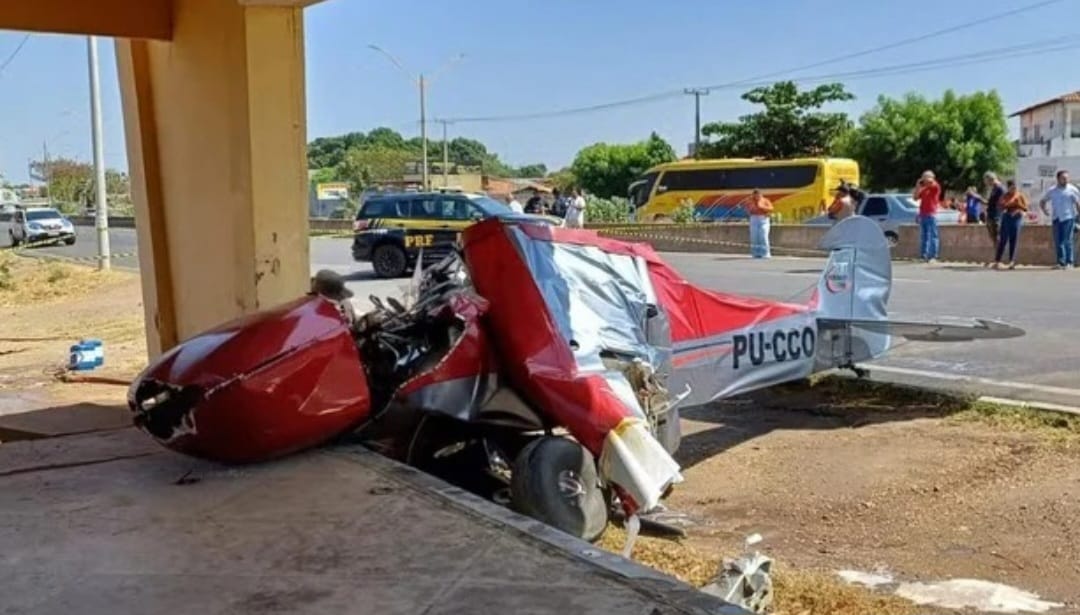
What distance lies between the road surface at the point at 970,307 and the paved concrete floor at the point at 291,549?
2.38 m

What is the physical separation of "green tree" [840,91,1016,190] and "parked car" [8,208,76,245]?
40.1m

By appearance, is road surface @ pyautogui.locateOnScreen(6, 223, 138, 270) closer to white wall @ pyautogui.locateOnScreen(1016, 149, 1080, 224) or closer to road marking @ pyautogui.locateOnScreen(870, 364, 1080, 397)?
road marking @ pyautogui.locateOnScreen(870, 364, 1080, 397)

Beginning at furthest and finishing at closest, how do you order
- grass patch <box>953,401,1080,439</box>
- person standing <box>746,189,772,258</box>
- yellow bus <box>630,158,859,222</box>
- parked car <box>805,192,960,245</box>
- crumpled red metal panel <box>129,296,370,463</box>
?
yellow bus <box>630,158,859,222</box>
parked car <box>805,192,960,245</box>
person standing <box>746,189,772,258</box>
grass patch <box>953,401,1080,439</box>
crumpled red metal panel <box>129,296,370,463</box>

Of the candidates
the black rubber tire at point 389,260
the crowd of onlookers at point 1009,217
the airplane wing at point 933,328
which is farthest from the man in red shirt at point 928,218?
the airplane wing at point 933,328

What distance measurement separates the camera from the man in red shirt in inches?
841

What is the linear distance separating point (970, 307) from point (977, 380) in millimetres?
4795

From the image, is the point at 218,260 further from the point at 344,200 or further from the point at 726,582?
the point at 344,200

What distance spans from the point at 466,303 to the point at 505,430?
665 millimetres

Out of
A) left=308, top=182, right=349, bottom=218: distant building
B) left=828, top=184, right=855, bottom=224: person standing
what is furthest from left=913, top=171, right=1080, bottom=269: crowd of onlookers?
left=308, top=182, right=349, bottom=218: distant building

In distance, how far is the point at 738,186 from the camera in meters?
44.2

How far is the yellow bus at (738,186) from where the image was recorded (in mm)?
41531

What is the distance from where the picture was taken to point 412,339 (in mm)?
5227

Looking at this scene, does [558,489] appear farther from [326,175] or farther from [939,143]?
[326,175]

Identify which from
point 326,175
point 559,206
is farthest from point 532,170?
point 559,206
